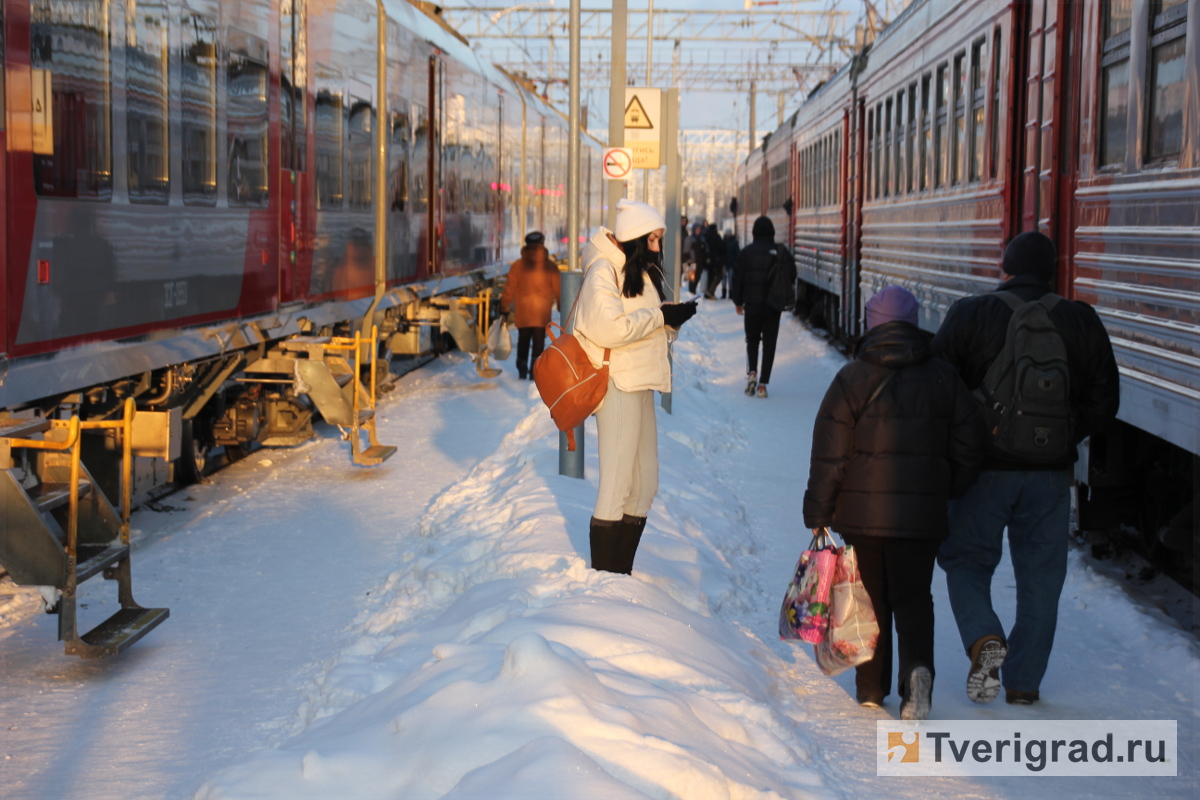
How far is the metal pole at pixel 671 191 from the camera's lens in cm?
1208

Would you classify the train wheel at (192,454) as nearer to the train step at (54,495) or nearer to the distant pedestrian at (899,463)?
the train step at (54,495)

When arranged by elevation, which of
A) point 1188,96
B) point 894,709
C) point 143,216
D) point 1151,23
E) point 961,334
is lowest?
point 894,709

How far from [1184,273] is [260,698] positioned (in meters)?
4.22

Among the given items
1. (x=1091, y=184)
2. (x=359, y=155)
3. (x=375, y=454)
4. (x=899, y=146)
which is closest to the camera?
(x=1091, y=184)

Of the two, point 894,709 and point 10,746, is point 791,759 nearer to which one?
point 894,709

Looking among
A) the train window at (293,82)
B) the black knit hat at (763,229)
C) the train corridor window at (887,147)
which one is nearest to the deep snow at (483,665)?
the train window at (293,82)

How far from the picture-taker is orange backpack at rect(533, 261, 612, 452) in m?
5.51

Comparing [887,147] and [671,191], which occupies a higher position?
[887,147]

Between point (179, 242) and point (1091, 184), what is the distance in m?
5.12

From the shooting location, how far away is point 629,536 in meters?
5.80

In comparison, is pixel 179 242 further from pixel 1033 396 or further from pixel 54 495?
pixel 1033 396

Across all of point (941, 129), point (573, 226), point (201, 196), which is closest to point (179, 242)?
point (201, 196)

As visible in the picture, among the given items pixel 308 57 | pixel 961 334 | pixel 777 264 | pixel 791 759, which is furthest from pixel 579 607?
pixel 777 264

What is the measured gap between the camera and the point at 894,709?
5.12 meters
